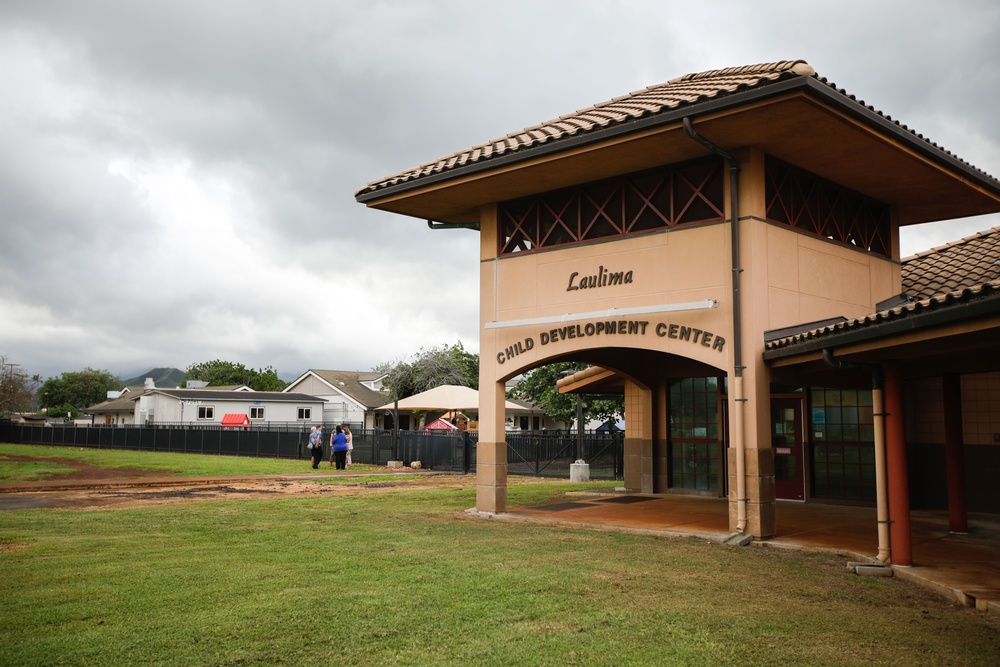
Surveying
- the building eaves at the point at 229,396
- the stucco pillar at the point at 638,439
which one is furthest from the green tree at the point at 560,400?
the building eaves at the point at 229,396

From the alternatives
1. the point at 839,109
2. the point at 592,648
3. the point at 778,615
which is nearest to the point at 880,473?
the point at 778,615

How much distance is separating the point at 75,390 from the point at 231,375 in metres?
25.4

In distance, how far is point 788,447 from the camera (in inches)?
663

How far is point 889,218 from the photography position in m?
15.0

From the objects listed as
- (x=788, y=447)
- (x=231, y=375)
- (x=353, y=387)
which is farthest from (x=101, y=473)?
(x=231, y=375)

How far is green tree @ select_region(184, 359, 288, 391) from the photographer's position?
109363mm

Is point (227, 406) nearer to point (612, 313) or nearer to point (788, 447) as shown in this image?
point (788, 447)

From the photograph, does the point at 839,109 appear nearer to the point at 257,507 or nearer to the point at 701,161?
the point at 701,161

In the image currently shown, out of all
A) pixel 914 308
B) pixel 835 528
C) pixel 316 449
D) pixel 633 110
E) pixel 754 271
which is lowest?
pixel 835 528

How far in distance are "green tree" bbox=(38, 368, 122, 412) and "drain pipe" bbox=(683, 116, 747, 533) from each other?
122075mm

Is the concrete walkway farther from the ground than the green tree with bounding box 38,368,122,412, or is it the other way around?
the green tree with bounding box 38,368,122,412

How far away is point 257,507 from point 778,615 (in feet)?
36.6

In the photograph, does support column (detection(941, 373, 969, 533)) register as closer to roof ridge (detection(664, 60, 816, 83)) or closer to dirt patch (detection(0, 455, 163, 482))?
roof ridge (detection(664, 60, 816, 83))

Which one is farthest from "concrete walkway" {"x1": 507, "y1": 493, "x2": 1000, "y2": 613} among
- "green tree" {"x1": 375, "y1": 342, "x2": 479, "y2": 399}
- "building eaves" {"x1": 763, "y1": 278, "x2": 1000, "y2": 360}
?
"green tree" {"x1": 375, "y1": 342, "x2": 479, "y2": 399}
